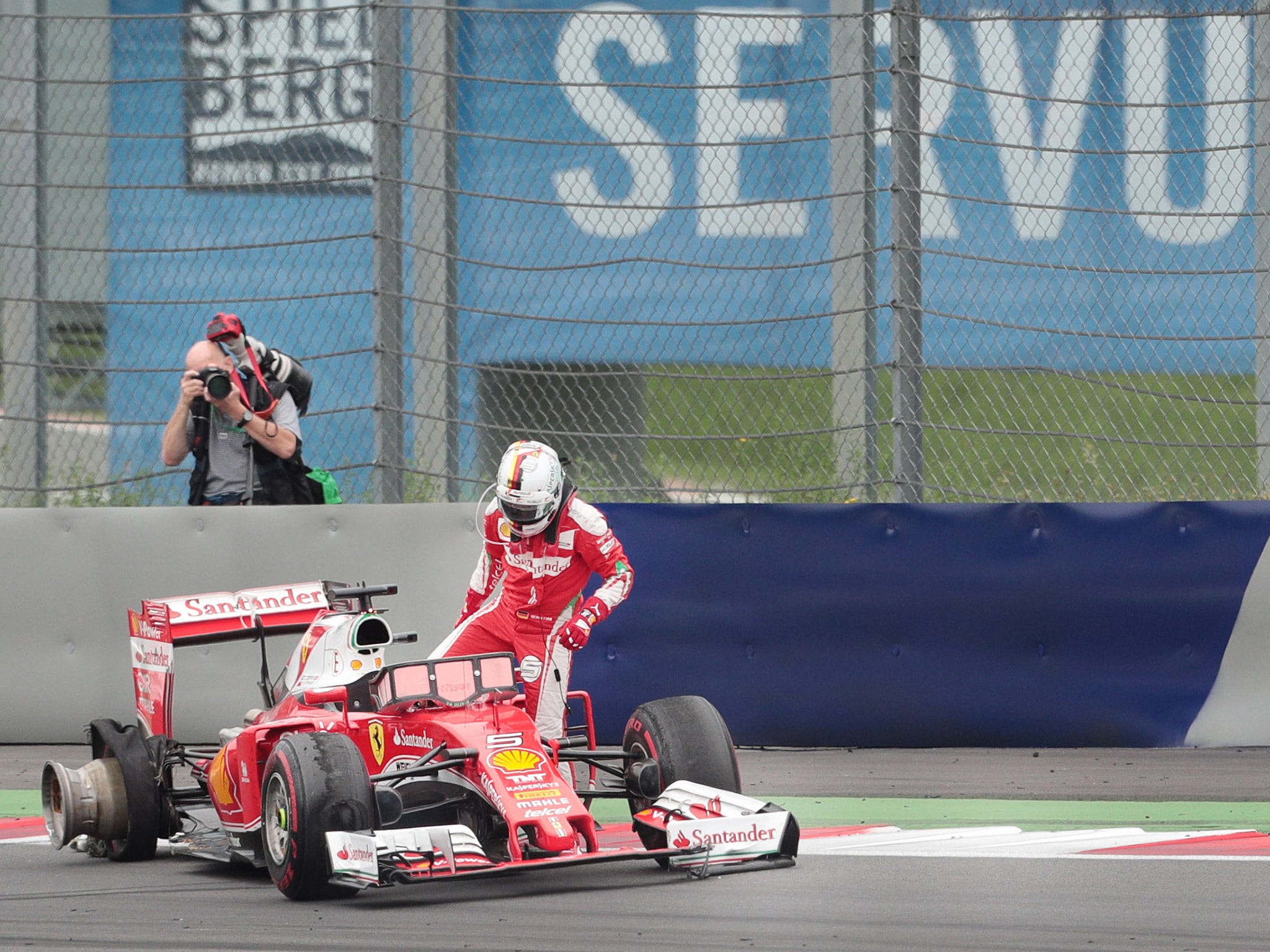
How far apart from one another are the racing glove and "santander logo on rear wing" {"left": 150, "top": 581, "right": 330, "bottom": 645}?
0.91 meters

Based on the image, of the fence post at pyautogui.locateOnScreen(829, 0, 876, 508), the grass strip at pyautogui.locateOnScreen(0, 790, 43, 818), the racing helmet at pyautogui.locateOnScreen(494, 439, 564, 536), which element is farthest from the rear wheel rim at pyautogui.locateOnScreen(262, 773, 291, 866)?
the fence post at pyautogui.locateOnScreen(829, 0, 876, 508)

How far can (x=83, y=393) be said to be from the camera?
9.70 meters

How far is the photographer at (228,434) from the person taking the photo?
29.8ft

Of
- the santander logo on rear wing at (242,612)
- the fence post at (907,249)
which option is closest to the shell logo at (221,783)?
the santander logo on rear wing at (242,612)

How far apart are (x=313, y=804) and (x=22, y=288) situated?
492cm

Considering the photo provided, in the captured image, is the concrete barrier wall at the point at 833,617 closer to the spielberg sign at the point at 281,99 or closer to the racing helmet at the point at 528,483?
the racing helmet at the point at 528,483

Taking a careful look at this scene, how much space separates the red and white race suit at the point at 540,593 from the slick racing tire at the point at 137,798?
1.34 meters

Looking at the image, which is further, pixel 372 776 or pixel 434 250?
pixel 434 250

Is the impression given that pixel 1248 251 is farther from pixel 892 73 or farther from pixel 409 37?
pixel 409 37

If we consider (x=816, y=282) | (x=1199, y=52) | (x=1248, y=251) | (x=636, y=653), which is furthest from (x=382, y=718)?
(x=1199, y=52)

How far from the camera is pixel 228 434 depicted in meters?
9.34

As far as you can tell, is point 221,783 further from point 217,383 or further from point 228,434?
point 228,434

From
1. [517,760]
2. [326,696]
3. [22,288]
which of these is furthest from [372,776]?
[22,288]

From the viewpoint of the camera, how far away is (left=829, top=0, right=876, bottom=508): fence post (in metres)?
9.05
